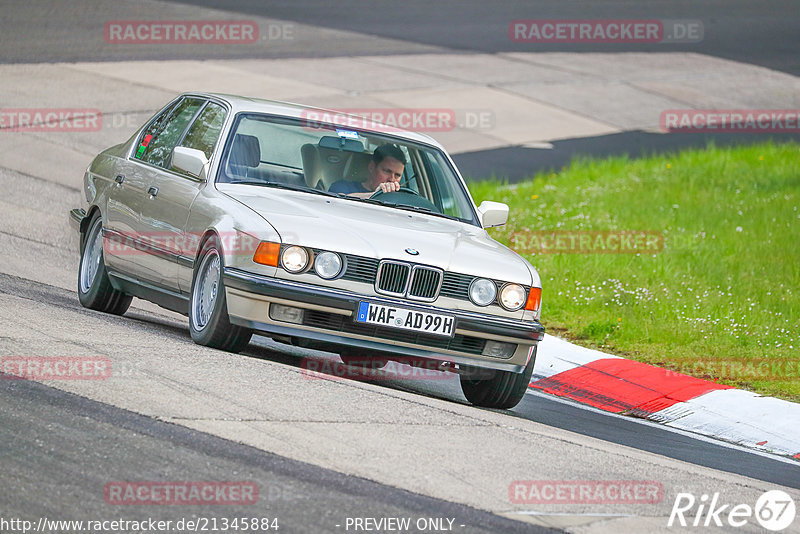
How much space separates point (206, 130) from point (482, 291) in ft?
7.81

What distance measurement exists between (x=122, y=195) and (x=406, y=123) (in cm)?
1190

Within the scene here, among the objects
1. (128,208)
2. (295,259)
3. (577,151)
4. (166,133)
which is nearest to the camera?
(295,259)

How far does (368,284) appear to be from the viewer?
24.3 ft

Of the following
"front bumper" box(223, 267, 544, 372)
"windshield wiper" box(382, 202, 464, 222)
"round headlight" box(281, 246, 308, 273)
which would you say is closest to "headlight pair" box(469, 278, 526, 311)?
"front bumper" box(223, 267, 544, 372)

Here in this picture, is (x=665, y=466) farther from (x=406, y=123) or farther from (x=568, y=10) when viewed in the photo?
(x=568, y=10)

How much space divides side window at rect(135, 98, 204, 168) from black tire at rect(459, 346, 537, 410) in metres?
2.64

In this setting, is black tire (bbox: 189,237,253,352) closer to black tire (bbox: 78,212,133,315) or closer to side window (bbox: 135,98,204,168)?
side window (bbox: 135,98,204,168)

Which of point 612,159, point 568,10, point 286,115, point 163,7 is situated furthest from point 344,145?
point 568,10

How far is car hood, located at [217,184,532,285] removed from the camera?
24.4ft

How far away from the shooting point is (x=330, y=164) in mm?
8586

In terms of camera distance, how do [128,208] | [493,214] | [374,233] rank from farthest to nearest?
[128,208]
[493,214]
[374,233]

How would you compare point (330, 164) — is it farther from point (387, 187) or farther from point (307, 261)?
point (307, 261)

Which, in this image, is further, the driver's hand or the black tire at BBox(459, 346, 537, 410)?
the driver's hand

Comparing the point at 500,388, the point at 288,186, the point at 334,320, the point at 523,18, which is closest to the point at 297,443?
the point at 334,320
